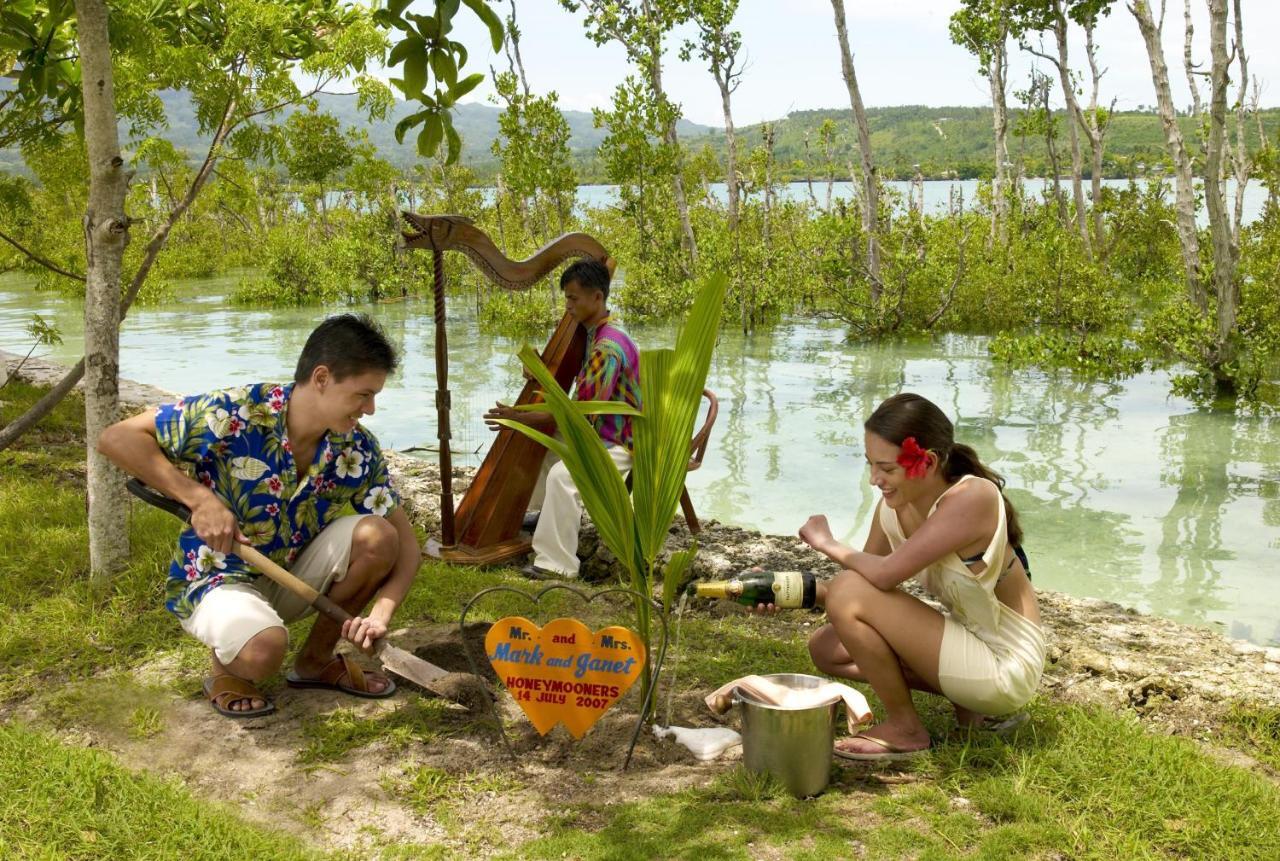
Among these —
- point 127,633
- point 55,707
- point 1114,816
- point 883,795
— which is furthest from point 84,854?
point 1114,816

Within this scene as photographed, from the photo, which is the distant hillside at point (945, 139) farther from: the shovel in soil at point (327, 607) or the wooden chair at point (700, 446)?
the shovel in soil at point (327, 607)

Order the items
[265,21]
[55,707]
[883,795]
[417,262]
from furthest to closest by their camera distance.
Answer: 1. [417,262]
2. [265,21]
3. [55,707]
4. [883,795]

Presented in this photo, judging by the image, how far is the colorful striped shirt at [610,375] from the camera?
442 centimetres

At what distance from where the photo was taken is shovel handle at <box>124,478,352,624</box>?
8.86 feet

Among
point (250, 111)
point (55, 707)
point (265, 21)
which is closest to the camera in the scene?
point (55, 707)

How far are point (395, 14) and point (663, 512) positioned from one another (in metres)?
1.28

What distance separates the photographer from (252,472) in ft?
9.37

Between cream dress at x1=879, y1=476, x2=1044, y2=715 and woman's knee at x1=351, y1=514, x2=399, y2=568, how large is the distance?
1.45m

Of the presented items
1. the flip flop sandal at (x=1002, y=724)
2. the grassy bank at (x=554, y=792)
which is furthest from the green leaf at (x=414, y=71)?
the flip flop sandal at (x=1002, y=724)

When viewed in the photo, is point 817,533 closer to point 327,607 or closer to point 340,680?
point 327,607

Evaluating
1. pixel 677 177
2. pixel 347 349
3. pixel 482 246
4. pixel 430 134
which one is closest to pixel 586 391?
pixel 482 246

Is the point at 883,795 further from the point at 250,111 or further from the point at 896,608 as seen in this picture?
the point at 250,111

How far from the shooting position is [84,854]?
224 cm

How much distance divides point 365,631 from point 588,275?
225cm
